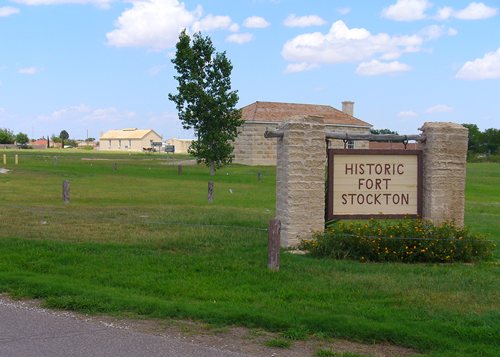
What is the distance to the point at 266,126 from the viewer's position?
63.2 m

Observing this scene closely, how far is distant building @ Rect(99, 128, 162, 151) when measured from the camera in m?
158

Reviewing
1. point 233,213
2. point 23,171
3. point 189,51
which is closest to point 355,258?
point 233,213

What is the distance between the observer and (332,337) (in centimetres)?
699

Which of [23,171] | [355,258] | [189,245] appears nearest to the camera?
[355,258]

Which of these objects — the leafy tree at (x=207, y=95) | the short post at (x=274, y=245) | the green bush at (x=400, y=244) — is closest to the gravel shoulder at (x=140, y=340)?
the short post at (x=274, y=245)

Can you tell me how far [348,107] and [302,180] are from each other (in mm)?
63489

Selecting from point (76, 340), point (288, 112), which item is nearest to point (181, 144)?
point (288, 112)

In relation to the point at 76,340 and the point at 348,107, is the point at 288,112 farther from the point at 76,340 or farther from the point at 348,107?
the point at 76,340

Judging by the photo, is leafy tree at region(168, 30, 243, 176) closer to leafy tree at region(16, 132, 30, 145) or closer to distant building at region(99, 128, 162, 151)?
distant building at region(99, 128, 162, 151)

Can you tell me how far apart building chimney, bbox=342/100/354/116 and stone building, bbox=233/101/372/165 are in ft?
13.8

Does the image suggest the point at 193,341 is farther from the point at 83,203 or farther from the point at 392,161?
the point at 83,203

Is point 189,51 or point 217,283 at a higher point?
point 189,51

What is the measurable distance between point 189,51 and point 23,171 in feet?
49.2

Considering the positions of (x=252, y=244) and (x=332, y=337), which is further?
(x=252, y=244)
